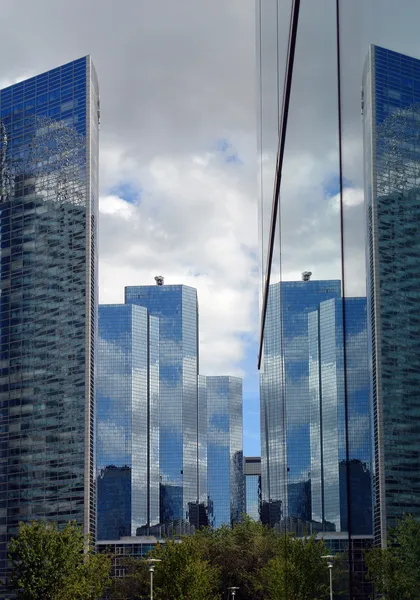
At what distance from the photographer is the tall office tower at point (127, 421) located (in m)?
125

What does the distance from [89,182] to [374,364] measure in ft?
287

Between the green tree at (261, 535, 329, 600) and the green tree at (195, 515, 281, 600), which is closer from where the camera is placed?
the green tree at (261, 535, 329, 600)

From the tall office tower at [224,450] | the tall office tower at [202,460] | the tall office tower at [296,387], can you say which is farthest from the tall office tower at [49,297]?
the tall office tower at [296,387]

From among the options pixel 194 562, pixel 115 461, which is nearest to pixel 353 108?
pixel 194 562

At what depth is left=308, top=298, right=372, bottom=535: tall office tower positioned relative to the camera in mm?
2783

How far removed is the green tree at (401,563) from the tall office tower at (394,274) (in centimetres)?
4

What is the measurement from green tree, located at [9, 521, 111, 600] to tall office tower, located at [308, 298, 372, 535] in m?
37.8

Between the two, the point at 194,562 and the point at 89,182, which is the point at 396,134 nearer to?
the point at 194,562

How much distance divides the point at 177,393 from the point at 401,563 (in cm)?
13891

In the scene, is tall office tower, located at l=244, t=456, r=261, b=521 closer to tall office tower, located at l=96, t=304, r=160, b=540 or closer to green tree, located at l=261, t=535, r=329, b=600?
tall office tower, located at l=96, t=304, r=160, b=540

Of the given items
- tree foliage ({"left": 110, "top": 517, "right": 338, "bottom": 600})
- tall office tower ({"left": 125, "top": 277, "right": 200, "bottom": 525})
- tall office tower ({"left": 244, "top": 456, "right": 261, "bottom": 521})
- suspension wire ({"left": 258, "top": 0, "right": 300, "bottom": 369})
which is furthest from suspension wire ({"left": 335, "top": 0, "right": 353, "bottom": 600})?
tall office tower ({"left": 244, "top": 456, "right": 261, "bottom": 521})

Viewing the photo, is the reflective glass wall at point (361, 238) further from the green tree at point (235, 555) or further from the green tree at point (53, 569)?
the green tree at point (235, 555)

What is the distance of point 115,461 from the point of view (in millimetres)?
128500

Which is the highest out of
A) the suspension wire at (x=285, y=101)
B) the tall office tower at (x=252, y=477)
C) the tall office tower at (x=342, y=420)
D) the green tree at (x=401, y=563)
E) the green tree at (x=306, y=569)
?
the suspension wire at (x=285, y=101)
